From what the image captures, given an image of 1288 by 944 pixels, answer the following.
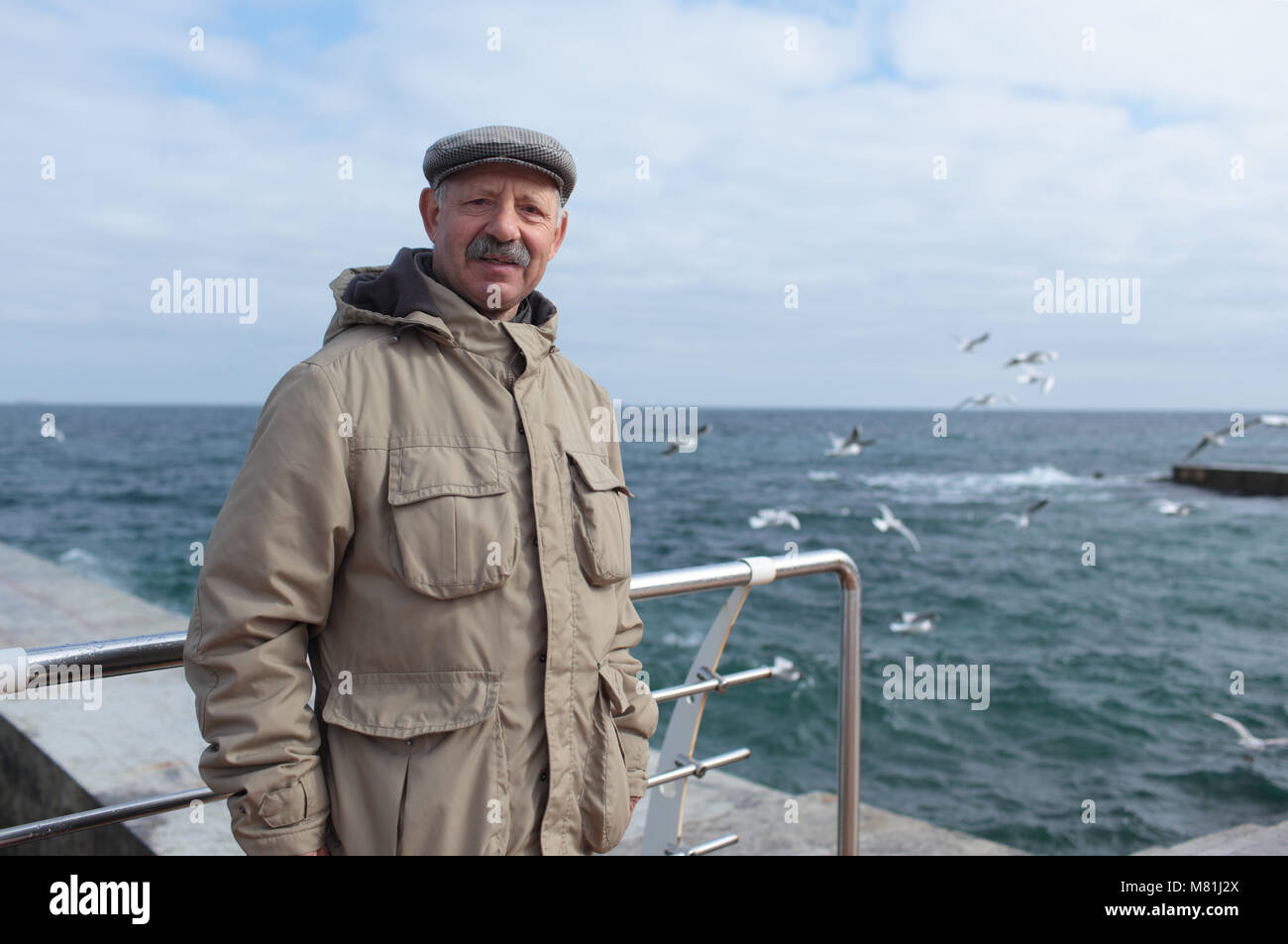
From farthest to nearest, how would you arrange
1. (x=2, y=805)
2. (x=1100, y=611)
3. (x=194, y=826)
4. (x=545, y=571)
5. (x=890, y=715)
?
(x=1100, y=611) < (x=890, y=715) < (x=2, y=805) < (x=194, y=826) < (x=545, y=571)

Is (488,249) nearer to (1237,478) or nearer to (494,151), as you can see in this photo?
(494,151)

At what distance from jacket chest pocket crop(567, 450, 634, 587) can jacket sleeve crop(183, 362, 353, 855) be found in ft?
1.47

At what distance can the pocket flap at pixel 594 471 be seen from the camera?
1794 mm

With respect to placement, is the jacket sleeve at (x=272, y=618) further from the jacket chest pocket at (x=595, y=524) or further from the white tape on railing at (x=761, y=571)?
the white tape on railing at (x=761, y=571)

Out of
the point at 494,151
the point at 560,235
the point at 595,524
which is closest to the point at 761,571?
the point at 595,524

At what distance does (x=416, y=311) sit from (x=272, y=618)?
1.90 feet

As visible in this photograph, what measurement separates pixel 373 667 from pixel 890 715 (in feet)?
38.2

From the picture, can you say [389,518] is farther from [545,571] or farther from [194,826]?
[194,826]

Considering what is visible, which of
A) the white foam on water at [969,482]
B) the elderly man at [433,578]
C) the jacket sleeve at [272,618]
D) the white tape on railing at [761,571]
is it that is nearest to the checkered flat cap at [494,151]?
the elderly man at [433,578]

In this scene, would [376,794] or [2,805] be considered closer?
[376,794]

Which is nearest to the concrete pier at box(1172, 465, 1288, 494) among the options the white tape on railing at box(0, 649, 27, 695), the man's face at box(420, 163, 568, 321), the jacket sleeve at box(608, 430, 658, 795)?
the jacket sleeve at box(608, 430, 658, 795)

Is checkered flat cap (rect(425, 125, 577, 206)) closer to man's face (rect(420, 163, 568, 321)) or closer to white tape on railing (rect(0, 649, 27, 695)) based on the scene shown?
man's face (rect(420, 163, 568, 321))
